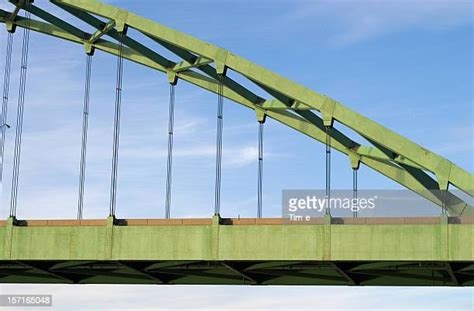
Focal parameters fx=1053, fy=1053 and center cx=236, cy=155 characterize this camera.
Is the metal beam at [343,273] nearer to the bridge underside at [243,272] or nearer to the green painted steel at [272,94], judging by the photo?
the bridge underside at [243,272]

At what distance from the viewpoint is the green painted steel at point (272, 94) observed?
156 ft

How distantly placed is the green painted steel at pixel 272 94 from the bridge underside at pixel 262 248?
3702 millimetres

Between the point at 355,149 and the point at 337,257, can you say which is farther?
the point at 355,149

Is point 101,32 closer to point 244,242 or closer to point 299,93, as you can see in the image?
point 299,93

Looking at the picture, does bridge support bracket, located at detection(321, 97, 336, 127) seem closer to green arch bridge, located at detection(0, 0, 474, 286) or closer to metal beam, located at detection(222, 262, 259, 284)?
green arch bridge, located at detection(0, 0, 474, 286)

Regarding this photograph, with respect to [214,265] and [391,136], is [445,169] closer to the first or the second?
[391,136]

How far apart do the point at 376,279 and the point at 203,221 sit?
10130 mm

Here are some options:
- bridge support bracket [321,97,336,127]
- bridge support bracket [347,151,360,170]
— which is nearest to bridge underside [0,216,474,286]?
bridge support bracket [321,97,336,127]

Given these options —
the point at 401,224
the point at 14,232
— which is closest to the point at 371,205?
the point at 401,224

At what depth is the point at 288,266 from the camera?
161 feet

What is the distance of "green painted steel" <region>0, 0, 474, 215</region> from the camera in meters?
47.5

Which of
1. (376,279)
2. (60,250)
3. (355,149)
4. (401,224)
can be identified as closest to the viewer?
(401,224)

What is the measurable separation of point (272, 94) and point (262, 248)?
34.3 ft

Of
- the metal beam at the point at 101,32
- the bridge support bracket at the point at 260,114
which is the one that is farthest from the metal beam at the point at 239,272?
the metal beam at the point at 101,32
